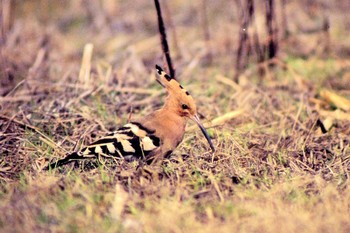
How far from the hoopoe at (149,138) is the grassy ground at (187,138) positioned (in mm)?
97

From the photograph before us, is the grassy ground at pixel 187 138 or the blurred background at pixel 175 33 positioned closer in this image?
the grassy ground at pixel 187 138

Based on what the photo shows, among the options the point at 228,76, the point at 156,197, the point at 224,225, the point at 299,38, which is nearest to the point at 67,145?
the point at 156,197

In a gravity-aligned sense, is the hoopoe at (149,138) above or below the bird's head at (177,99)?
below

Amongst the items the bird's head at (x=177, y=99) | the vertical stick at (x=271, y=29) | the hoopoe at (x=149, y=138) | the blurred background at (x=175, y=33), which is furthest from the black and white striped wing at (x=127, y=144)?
the vertical stick at (x=271, y=29)

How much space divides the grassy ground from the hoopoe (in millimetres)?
97

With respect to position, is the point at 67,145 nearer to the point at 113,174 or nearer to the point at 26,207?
the point at 113,174

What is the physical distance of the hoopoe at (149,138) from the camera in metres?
3.61

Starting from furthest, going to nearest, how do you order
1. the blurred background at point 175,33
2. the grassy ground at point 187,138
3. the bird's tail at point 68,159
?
1. the blurred background at point 175,33
2. the bird's tail at point 68,159
3. the grassy ground at point 187,138

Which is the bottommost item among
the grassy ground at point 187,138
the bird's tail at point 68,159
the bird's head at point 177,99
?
the grassy ground at point 187,138

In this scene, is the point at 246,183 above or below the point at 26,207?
below

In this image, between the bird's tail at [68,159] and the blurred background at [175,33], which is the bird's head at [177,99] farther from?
the blurred background at [175,33]

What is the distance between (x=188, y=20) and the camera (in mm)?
8156

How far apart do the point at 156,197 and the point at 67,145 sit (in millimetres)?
1255

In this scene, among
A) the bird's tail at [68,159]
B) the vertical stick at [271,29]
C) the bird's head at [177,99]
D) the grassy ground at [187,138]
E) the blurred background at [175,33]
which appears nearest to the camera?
the grassy ground at [187,138]
